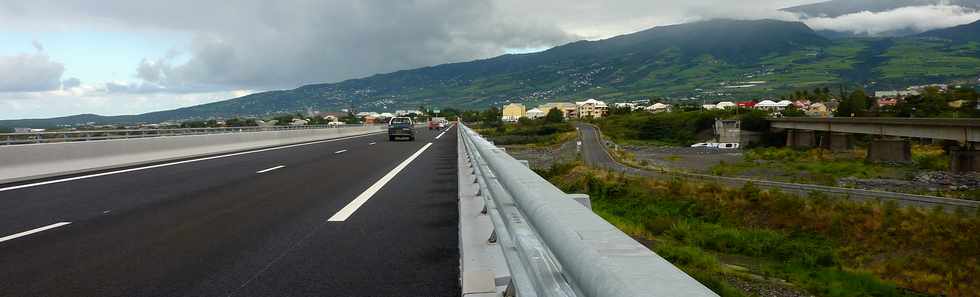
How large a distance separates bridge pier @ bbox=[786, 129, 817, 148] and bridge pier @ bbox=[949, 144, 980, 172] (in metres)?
30.8

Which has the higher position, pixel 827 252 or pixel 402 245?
pixel 402 245

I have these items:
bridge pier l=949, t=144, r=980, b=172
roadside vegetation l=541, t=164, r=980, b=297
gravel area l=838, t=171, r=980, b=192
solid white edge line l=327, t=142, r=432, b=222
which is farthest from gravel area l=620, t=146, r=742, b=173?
solid white edge line l=327, t=142, r=432, b=222

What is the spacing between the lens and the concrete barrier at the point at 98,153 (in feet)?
49.8

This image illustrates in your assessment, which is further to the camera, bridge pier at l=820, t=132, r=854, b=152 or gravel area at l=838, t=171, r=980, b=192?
bridge pier at l=820, t=132, r=854, b=152

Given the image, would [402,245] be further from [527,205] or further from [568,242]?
[568,242]

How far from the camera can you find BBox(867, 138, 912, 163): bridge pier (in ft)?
230

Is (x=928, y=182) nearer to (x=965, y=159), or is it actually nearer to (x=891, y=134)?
(x=965, y=159)

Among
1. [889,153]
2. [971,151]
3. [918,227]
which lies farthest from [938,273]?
Answer: [889,153]

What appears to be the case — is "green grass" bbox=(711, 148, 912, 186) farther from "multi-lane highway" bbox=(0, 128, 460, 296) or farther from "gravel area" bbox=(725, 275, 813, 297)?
"multi-lane highway" bbox=(0, 128, 460, 296)

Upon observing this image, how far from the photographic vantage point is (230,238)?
695 cm

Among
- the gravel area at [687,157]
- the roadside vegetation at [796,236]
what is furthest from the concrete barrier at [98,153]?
the gravel area at [687,157]

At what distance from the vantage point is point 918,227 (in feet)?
99.1

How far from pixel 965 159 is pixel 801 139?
35.1 meters

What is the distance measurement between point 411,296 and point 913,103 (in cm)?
14050
